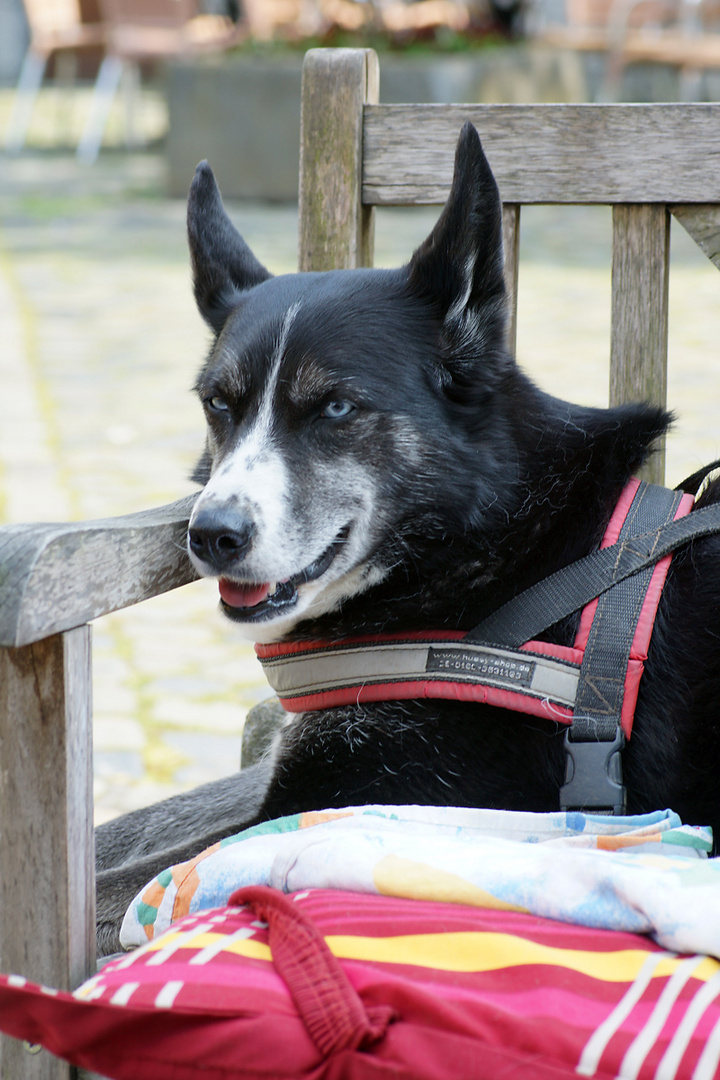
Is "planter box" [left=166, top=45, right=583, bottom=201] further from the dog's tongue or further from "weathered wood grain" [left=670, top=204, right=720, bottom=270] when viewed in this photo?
the dog's tongue

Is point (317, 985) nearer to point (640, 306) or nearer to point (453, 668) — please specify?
point (453, 668)

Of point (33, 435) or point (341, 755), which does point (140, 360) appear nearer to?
point (33, 435)

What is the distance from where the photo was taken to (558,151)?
7.79ft

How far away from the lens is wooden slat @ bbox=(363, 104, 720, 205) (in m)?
2.30

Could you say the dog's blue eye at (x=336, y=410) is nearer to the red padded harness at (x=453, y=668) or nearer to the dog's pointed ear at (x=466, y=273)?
the dog's pointed ear at (x=466, y=273)

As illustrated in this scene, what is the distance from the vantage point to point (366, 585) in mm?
2049

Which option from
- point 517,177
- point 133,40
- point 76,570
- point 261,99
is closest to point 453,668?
point 76,570

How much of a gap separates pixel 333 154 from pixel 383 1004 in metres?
1.83

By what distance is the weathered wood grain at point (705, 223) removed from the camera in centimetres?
234

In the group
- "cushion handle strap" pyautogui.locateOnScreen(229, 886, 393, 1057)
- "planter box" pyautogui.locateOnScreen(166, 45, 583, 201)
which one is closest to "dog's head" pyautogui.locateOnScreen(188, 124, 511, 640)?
"cushion handle strap" pyautogui.locateOnScreen(229, 886, 393, 1057)

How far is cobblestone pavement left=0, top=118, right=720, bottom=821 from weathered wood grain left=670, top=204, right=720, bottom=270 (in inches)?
41.6

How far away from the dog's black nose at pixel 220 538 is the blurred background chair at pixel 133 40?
13.5 meters

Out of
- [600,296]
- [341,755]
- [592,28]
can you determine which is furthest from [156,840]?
[592,28]

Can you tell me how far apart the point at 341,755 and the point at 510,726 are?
279 millimetres
